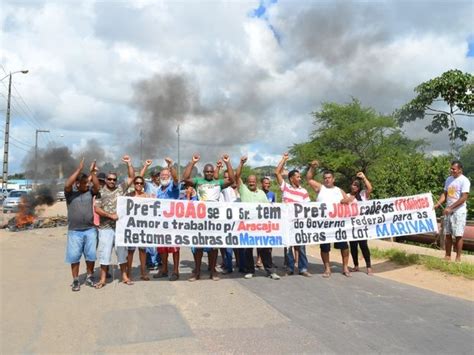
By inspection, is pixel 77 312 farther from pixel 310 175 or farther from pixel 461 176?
pixel 461 176

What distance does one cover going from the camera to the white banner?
6422 mm

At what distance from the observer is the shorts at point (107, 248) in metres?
6.18

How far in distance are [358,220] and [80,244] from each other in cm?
467

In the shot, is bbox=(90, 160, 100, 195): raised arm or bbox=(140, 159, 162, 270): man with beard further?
bbox=(140, 159, 162, 270): man with beard

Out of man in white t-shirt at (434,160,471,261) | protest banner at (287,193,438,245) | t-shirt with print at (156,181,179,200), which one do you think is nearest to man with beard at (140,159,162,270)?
t-shirt with print at (156,181,179,200)

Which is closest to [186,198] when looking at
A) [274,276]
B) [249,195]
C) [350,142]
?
[249,195]

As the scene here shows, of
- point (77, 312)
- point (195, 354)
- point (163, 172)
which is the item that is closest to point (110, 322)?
point (77, 312)

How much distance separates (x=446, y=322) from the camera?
4.65m

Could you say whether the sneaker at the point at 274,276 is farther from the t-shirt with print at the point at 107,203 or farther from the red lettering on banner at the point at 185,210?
the t-shirt with print at the point at 107,203

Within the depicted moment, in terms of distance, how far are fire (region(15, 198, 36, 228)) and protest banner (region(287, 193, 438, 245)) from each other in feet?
43.3

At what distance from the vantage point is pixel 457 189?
748 cm

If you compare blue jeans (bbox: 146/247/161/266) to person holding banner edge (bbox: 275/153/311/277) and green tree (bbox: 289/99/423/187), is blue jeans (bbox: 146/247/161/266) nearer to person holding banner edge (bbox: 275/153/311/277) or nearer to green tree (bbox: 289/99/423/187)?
person holding banner edge (bbox: 275/153/311/277)

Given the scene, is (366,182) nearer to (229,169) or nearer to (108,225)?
(229,169)

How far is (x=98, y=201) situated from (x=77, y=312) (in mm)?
1828
